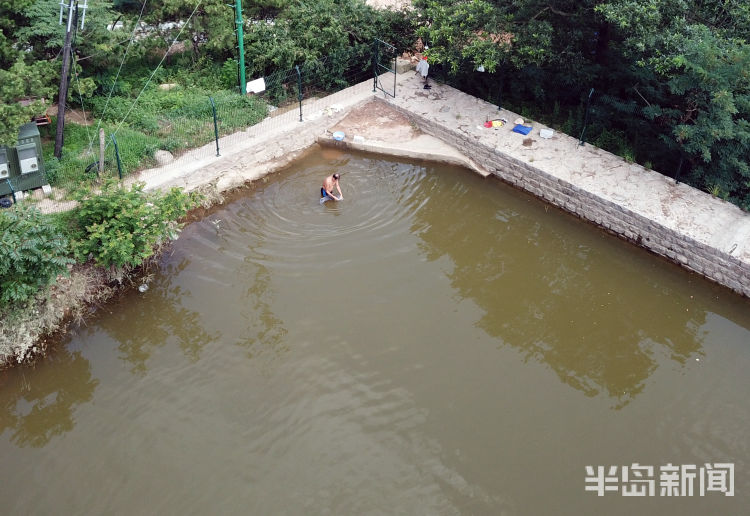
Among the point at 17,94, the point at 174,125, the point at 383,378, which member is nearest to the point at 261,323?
the point at 383,378

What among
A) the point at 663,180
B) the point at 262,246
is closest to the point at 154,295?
the point at 262,246

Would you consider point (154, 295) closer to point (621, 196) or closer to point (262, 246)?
point (262, 246)

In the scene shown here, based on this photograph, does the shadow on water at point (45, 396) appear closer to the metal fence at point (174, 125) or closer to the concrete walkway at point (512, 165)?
the metal fence at point (174, 125)

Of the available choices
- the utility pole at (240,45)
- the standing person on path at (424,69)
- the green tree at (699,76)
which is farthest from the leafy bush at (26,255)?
the green tree at (699,76)

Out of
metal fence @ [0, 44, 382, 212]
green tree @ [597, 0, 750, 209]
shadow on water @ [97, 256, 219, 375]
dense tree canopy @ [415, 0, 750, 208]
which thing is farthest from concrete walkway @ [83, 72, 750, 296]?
shadow on water @ [97, 256, 219, 375]

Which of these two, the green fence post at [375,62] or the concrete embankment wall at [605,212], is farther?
the green fence post at [375,62]

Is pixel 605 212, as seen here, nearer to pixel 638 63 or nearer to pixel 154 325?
pixel 638 63
